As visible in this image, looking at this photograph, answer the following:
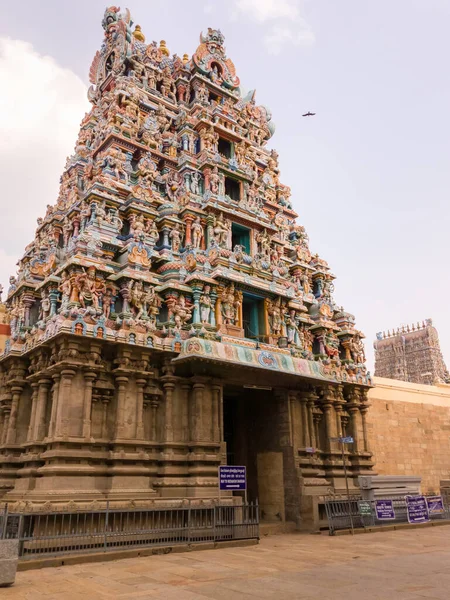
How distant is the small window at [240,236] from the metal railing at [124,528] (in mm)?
11711

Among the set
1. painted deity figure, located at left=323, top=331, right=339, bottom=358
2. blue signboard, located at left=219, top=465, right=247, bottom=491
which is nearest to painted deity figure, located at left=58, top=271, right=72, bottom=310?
blue signboard, located at left=219, top=465, right=247, bottom=491

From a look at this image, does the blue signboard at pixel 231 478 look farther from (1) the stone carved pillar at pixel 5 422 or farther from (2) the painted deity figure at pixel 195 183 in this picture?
(2) the painted deity figure at pixel 195 183

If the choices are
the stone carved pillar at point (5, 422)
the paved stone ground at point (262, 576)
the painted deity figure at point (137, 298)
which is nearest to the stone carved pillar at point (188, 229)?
the painted deity figure at point (137, 298)

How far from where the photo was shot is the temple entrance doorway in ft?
65.2

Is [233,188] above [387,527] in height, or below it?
above

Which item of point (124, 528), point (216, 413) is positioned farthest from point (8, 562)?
point (216, 413)

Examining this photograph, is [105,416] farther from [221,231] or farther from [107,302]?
[221,231]

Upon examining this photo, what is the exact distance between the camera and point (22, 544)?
11.2 metres

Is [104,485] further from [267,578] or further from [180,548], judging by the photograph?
[267,578]

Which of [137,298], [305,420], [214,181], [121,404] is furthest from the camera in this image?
[214,181]

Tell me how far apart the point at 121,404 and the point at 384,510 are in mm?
10207

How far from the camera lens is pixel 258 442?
21.0 meters

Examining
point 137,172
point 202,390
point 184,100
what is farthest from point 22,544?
point 184,100

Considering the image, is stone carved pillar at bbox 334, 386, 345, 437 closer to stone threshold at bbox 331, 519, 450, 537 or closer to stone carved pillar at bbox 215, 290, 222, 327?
stone threshold at bbox 331, 519, 450, 537
